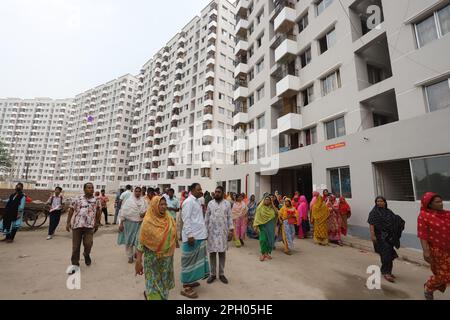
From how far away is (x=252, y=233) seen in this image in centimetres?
977

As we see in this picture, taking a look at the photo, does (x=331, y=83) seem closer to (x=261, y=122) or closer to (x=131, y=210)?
(x=261, y=122)

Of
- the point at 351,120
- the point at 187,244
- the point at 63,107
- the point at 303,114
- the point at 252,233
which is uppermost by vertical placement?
the point at 63,107

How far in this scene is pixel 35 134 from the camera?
96.1 meters

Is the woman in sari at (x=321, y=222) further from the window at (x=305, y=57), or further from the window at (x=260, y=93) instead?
the window at (x=260, y=93)

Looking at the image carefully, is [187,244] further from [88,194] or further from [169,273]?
[88,194]

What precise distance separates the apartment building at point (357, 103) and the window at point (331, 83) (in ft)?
0.20

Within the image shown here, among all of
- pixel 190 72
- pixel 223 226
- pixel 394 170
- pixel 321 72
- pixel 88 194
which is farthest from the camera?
pixel 190 72

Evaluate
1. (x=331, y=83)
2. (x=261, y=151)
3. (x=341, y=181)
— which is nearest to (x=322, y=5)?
(x=331, y=83)

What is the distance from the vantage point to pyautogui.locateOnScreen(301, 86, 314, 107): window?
14670 millimetres

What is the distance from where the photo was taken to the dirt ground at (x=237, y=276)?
386cm

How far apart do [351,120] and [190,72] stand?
4000cm

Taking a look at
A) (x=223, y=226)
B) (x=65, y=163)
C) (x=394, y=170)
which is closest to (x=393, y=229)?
(x=223, y=226)

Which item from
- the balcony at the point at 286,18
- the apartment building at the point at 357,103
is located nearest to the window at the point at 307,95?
the apartment building at the point at 357,103

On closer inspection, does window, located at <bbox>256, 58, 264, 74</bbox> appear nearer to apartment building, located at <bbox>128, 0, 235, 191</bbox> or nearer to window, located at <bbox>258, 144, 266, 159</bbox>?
window, located at <bbox>258, 144, 266, 159</bbox>
